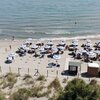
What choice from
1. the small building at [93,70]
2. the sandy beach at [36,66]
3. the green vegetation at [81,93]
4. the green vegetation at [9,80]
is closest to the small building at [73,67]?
the sandy beach at [36,66]

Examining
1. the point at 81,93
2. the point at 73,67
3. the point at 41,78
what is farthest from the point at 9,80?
the point at 81,93

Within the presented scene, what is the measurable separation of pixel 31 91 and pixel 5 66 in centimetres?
881

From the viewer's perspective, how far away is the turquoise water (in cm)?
5797

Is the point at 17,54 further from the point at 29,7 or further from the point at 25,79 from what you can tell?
the point at 29,7

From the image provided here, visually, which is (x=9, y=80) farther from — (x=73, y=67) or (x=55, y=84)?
(x=73, y=67)

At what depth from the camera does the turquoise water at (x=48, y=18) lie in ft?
190

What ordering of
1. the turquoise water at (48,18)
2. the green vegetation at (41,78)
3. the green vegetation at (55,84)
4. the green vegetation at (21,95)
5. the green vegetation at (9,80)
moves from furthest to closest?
1. the turquoise water at (48,18)
2. the green vegetation at (41,78)
3. the green vegetation at (9,80)
4. the green vegetation at (55,84)
5. the green vegetation at (21,95)

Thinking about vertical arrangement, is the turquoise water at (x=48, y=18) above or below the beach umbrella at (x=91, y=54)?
above

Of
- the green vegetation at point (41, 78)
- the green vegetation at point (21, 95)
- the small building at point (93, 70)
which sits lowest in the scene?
the green vegetation at point (21, 95)

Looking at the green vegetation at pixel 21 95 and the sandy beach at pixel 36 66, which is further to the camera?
the sandy beach at pixel 36 66

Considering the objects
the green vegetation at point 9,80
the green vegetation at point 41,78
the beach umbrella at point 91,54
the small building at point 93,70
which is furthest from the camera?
the beach umbrella at point 91,54

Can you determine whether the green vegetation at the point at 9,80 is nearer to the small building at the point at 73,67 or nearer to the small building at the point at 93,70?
the small building at the point at 73,67

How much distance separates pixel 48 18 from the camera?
217 feet

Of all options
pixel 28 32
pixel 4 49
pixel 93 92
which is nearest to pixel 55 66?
pixel 4 49
